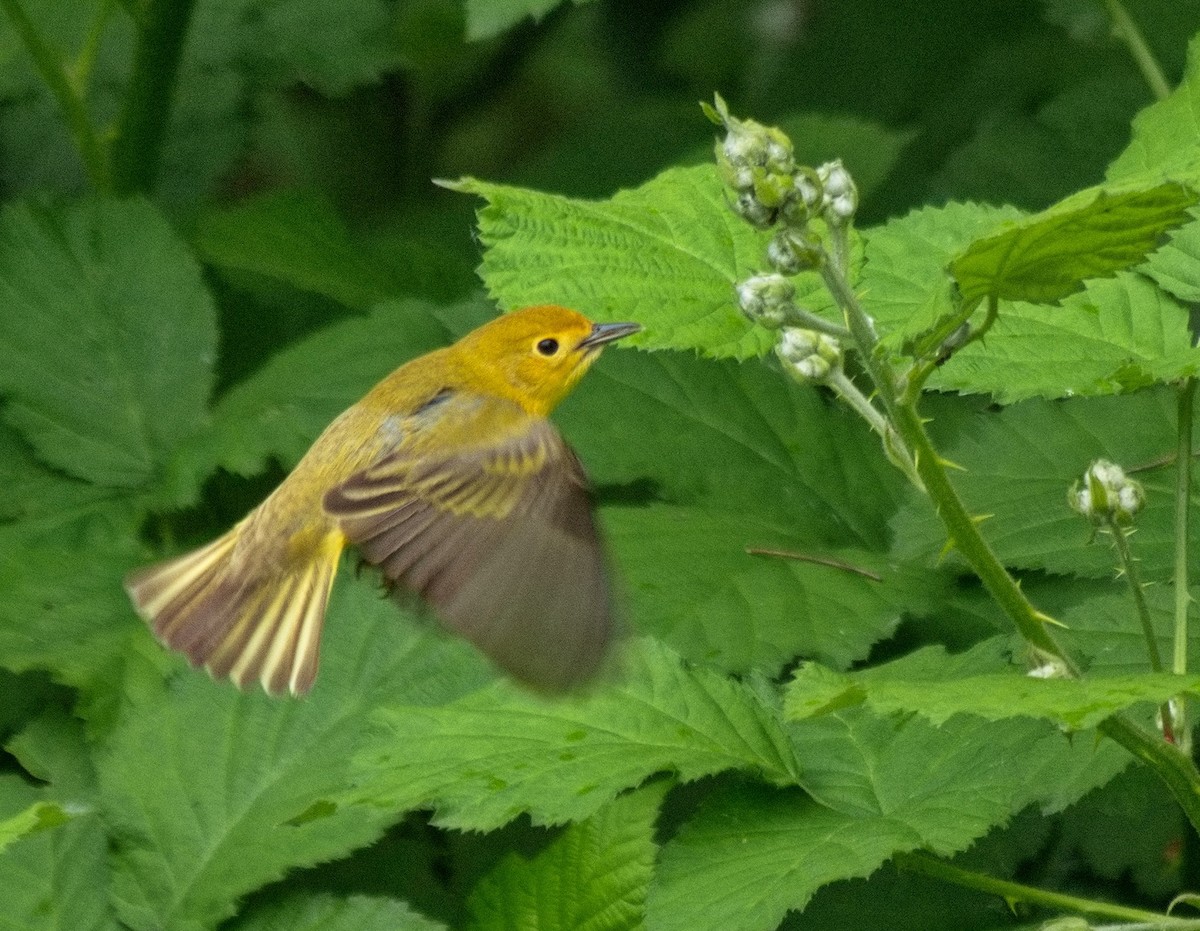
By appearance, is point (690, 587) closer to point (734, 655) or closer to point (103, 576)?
point (734, 655)

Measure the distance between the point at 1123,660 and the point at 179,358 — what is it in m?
1.91

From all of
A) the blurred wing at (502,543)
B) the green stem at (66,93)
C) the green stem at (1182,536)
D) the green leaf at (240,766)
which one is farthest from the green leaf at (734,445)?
the green stem at (66,93)

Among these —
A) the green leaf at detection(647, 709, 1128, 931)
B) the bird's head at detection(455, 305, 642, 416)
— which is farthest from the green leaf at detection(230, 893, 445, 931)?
the bird's head at detection(455, 305, 642, 416)

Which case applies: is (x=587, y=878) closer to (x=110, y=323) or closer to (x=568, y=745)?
(x=568, y=745)

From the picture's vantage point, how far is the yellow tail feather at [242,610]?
7.84ft

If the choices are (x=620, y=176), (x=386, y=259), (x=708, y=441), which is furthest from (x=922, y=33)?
(x=708, y=441)

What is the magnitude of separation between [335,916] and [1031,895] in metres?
0.94

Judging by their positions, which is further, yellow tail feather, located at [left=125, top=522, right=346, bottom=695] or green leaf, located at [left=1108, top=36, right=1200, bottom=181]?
yellow tail feather, located at [left=125, top=522, right=346, bottom=695]

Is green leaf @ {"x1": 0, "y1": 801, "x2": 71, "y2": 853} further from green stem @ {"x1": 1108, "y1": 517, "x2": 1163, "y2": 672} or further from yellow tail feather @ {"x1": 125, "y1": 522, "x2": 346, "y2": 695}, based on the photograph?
green stem @ {"x1": 1108, "y1": 517, "x2": 1163, "y2": 672}

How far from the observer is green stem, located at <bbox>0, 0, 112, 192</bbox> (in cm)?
318

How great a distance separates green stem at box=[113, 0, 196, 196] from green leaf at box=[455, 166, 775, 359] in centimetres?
144

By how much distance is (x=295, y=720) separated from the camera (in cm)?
254

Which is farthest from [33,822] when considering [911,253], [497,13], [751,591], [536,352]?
[497,13]

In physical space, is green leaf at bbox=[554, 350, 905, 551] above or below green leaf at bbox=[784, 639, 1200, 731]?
above
